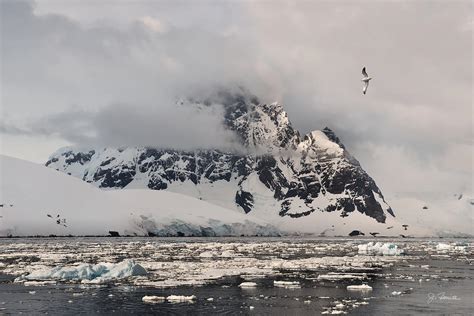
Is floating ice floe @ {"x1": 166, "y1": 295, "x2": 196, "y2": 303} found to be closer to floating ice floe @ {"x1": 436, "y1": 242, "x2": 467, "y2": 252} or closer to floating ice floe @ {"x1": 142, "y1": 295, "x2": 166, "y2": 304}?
floating ice floe @ {"x1": 142, "y1": 295, "x2": 166, "y2": 304}

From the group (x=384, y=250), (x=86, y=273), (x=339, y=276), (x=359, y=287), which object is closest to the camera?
(x=359, y=287)

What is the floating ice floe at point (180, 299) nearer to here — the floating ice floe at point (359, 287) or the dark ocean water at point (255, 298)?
the dark ocean water at point (255, 298)

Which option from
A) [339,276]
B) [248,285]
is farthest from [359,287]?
[339,276]

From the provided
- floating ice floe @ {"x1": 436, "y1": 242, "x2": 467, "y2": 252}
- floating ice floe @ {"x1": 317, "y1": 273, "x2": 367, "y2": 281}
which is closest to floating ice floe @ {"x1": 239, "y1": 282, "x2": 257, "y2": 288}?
floating ice floe @ {"x1": 317, "y1": 273, "x2": 367, "y2": 281}

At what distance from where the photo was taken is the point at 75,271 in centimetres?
4922

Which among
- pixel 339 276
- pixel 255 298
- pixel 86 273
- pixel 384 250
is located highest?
pixel 384 250

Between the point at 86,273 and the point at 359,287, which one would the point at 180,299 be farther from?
the point at 86,273

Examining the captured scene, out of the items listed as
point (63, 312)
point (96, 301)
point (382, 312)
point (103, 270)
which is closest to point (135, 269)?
point (103, 270)

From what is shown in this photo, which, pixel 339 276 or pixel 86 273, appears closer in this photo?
pixel 86 273

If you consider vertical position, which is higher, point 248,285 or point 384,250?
point 384,250

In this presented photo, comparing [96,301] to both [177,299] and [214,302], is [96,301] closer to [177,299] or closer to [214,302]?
[177,299]

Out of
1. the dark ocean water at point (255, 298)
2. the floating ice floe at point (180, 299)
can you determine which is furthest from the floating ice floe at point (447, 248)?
the floating ice floe at point (180, 299)

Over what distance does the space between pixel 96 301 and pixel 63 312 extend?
13.6ft

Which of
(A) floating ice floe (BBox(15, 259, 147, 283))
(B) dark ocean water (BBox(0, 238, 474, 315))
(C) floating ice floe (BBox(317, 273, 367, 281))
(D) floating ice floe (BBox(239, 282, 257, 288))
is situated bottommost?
(B) dark ocean water (BBox(0, 238, 474, 315))
